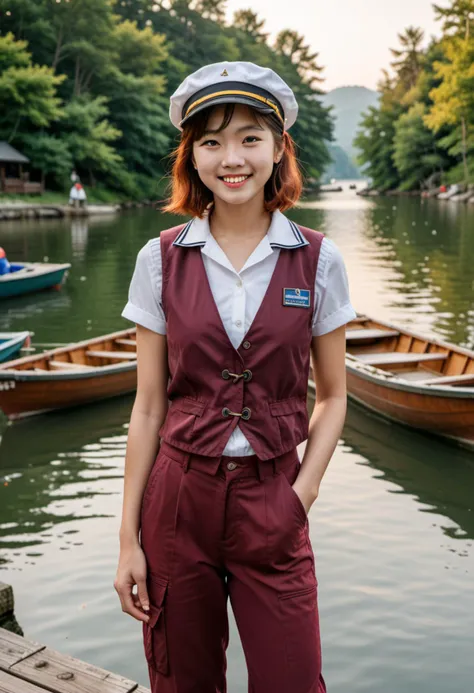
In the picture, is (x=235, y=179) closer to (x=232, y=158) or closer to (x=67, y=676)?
(x=232, y=158)

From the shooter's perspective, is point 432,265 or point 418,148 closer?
point 432,265

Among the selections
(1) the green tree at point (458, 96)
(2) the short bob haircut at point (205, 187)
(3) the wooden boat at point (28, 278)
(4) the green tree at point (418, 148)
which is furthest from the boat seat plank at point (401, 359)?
(4) the green tree at point (418, 148)

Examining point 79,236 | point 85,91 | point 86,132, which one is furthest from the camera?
point 85,91

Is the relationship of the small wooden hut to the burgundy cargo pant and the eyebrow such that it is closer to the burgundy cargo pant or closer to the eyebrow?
the eyebrow

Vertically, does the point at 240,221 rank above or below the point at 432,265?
above

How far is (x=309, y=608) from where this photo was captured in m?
1.82

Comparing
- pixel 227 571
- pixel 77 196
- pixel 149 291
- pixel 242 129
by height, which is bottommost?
pixel 77 196

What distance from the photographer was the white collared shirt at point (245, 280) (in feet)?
5.99

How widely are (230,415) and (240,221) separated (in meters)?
0.50

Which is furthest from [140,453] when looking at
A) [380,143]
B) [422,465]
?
[380,143]

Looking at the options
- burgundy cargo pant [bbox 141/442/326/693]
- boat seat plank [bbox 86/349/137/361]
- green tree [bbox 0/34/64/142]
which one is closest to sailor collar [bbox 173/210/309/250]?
burgundy cargo pant [bbox 141/442/326/693]

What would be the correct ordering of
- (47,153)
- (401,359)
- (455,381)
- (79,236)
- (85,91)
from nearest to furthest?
(455,381) < (401,359) < (79,236) < (47,153) < (85,91)

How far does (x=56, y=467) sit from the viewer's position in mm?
7141

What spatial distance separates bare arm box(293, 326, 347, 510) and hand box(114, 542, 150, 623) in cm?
43
